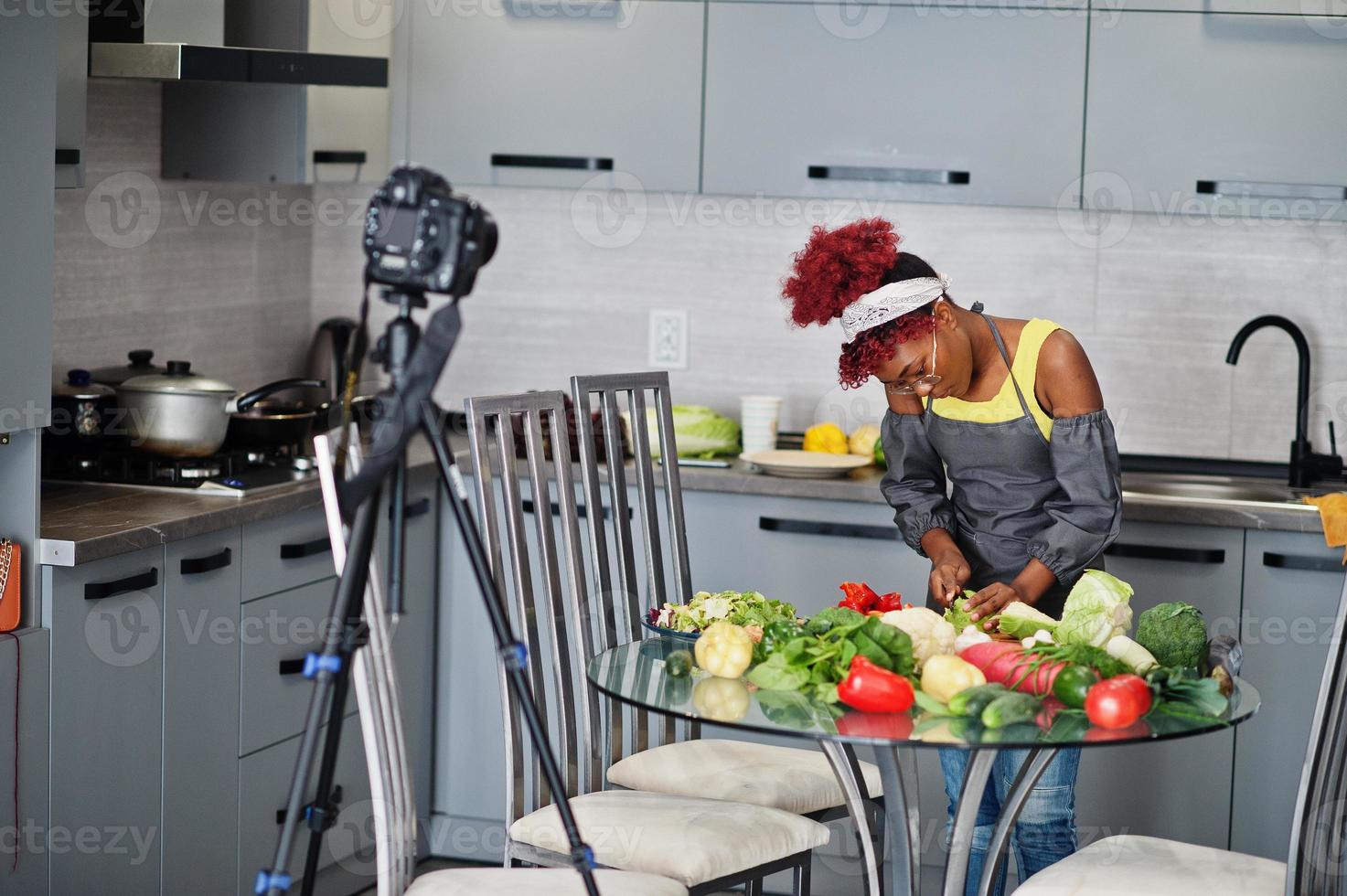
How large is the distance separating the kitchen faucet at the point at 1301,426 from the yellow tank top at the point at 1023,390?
44.0 inches

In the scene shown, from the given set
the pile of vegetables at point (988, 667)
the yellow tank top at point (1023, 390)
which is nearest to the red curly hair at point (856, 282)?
the yellow tank top at point (1023, 390)

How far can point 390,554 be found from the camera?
5.75 feet

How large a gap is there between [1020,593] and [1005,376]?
1.18 ft

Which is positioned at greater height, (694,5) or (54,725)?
(694,5)

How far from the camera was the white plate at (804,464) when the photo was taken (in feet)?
11.4

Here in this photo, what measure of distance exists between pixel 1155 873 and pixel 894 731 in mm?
580

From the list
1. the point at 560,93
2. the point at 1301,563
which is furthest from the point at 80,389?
the point at 1301,563

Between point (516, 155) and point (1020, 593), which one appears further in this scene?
point (516, 155)

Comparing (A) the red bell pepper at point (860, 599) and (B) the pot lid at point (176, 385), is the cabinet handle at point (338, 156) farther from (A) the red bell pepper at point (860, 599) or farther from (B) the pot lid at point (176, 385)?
(A) the red bell pepper at point (860, 599)

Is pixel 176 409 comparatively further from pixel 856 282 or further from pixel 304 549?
pixel 856 282

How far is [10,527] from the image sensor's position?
2.53 m

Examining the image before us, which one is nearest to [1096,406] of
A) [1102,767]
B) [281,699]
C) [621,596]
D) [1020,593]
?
[1020,593]

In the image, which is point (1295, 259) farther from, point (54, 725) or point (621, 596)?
point (54, 725)

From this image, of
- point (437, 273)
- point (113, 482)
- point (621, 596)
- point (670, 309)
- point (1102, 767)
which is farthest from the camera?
point (670, 309)
